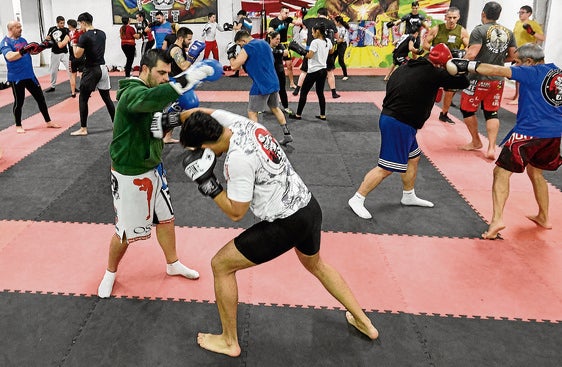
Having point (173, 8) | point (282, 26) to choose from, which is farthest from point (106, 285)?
point (173, 8)

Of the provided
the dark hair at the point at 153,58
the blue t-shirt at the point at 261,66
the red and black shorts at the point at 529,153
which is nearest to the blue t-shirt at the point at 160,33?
the blue t-shirt at the point at 261,66

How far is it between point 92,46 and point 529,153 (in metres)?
5.83

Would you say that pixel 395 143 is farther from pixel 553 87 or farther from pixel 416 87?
pixel 553 87

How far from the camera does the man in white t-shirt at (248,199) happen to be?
2.25 meters

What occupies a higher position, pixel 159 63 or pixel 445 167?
pixel 159 63

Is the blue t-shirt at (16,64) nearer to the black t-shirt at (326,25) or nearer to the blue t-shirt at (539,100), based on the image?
the black t-shirt at (326,25)

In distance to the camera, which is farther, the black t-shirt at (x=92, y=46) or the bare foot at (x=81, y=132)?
the bare foot at (x=81, y=132)

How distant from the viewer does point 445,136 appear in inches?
283

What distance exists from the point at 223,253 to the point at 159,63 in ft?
4.21

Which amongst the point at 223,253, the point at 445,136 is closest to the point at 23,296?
the point at 223,253

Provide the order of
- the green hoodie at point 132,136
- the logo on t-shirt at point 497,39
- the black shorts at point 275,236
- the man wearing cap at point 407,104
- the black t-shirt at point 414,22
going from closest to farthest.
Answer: the black shorts at point 275,236 → the green hoodie at point 132,136 → the man wearing cap at point 407,104 → the logo on t-shirt at point 497,39 → the black t-shirt at point 414,22

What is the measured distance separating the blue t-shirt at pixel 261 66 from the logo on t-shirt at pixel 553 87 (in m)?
3.53

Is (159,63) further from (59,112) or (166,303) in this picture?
(59,112)

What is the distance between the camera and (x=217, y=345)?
2.78 m
